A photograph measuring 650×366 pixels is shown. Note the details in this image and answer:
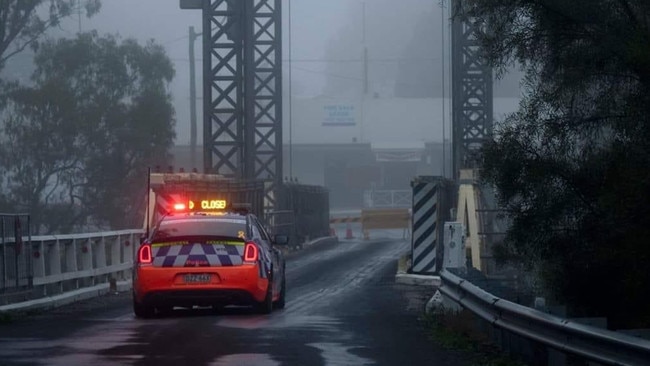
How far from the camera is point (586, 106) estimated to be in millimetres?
15039

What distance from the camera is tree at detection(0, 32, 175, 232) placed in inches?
2170

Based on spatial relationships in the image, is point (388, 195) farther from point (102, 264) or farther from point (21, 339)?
point (21, 339)

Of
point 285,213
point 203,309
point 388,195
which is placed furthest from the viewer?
point 388,195

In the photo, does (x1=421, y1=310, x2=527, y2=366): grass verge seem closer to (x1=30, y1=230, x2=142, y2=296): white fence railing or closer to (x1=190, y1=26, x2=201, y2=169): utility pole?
(x1=30, y1=230, x2=142, y2=296): white fence railing

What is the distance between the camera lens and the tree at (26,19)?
54.5 meters

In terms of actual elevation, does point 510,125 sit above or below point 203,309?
above

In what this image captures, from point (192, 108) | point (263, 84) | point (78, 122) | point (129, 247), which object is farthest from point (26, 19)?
point (129, 247)

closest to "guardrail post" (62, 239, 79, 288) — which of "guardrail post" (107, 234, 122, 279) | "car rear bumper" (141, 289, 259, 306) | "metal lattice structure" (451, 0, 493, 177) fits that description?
"guardrail post" (107, 234, 122, 279)

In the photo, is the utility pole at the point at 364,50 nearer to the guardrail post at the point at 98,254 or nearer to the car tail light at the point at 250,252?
the guardrail post at the point at 98,254

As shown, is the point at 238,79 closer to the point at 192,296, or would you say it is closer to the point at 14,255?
the point at 14,255

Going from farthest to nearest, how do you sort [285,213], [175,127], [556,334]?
1. [175,127]
2. [285,213]
3. [556,334]

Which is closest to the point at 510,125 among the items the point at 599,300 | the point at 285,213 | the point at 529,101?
the point at 529,101

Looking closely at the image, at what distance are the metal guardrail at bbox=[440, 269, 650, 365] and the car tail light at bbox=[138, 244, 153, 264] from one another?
503cm

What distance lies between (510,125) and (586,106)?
2.95 feet
